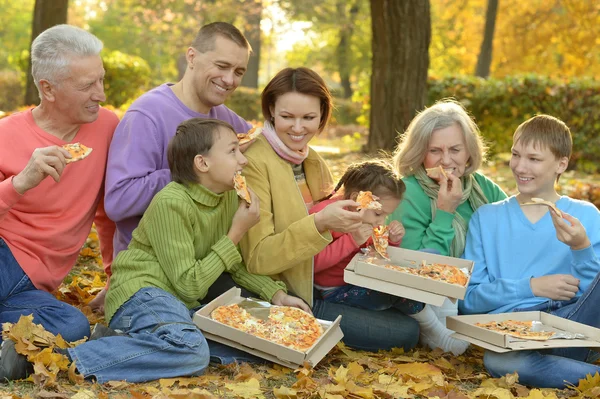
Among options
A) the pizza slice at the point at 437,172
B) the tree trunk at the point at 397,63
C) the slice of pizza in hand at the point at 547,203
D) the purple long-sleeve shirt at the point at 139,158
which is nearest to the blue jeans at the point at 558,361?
the slice of pizza in hand at the point at 547,203

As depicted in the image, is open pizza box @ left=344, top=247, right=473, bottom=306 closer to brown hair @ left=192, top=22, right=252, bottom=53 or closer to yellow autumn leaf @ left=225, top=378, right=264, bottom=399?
yellow autumn leaf @ left=225, top=378, right=264, bottom=399

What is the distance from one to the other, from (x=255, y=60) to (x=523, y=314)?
2393 cm

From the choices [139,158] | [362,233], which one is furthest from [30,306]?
[362,233]

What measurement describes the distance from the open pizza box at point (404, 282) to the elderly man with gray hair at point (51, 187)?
144 centimetres

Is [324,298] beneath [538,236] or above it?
beneath

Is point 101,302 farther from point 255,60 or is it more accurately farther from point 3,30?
point 3,30

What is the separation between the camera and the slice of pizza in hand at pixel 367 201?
3.83 meters

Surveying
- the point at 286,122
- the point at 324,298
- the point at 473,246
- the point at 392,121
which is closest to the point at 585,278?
the point at 473,246

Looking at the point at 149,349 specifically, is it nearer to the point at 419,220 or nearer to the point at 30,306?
the point at 30,306

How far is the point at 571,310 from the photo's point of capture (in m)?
3.90

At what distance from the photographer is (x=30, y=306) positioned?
3764 millimetres

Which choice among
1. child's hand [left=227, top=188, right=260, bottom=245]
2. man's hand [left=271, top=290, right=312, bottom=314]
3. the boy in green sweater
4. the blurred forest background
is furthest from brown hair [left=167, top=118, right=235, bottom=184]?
the blurred forest background

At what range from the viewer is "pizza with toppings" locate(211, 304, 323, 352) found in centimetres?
355

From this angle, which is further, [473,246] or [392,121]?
[392,121]
